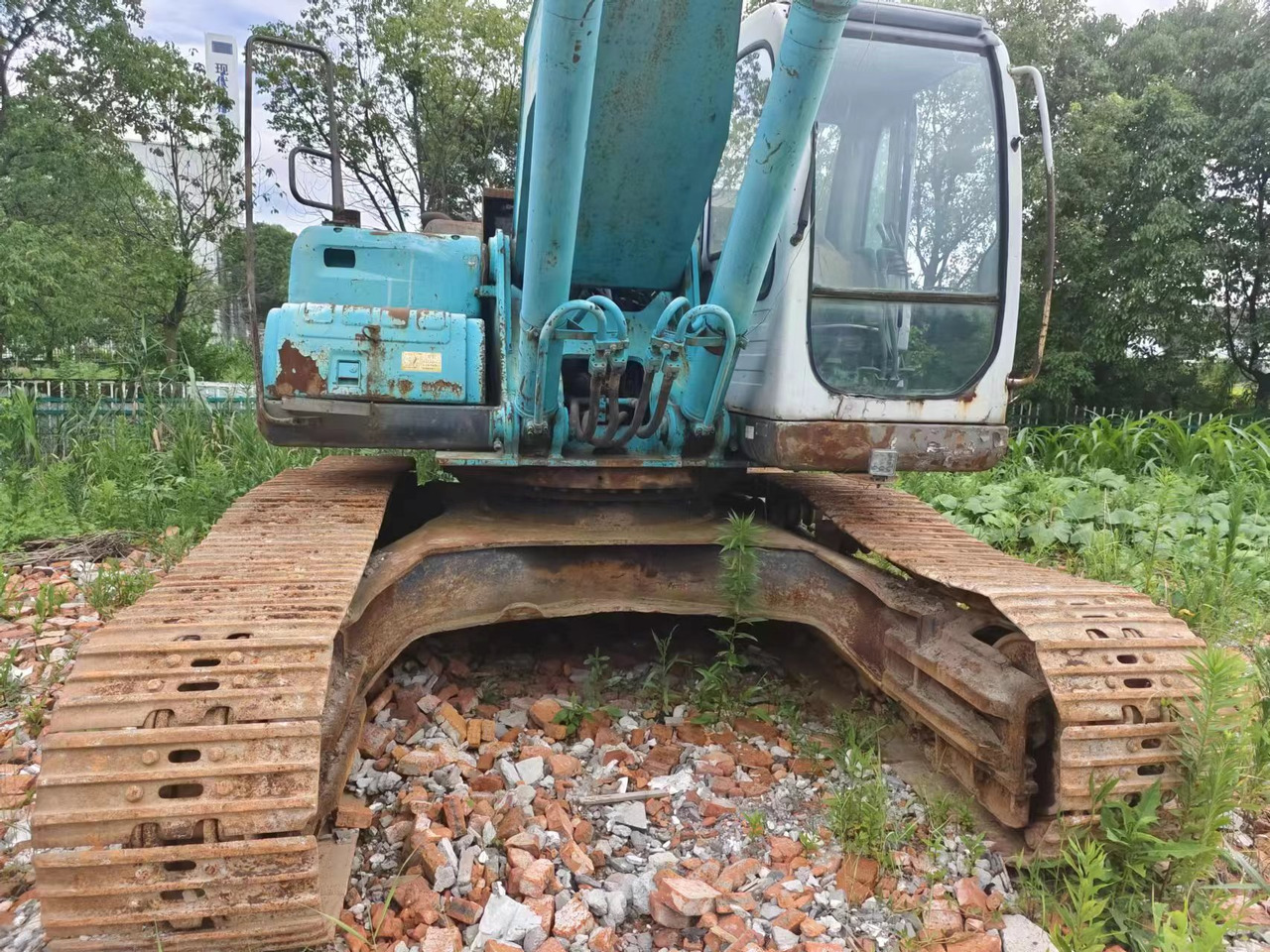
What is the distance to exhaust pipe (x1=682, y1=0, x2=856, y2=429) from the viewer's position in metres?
1.94

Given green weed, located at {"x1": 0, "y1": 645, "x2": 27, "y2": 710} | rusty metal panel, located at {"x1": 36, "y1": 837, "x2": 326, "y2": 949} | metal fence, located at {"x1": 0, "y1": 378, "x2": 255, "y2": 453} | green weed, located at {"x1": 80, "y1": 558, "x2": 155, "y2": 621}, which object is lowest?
green weed, located at {"x1": 0, "y1": 645, "x2": 27, "y2": 710}

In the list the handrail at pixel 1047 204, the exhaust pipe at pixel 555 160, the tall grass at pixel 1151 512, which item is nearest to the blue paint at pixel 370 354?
the exhaust pipe at pixel 555 160

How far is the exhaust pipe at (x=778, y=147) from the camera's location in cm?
194

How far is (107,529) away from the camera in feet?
16.4

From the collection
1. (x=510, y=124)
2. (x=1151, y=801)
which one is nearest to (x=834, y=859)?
(x=1151, y=801)

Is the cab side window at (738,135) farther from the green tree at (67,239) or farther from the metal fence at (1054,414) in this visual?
the metal fence at (1054,414)

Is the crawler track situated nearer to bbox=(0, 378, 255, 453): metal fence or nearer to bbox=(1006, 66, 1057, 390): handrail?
bbox=(1006, 66, 1057, 390): handrail

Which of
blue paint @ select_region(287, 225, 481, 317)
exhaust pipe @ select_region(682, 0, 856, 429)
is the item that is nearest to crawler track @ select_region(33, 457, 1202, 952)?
blue paint @ select_region(287, 225, 481, 317)

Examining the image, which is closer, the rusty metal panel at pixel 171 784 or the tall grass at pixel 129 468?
the rusty metal panel at pixel 171 784

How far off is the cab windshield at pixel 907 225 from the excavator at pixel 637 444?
10mm

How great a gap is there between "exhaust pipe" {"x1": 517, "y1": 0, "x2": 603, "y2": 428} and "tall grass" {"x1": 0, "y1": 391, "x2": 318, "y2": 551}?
316cm

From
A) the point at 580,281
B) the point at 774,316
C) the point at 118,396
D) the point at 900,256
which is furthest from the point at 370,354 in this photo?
the point at 118,396

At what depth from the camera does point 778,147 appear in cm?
215

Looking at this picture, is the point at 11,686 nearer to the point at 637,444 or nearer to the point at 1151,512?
the point at 637,444
